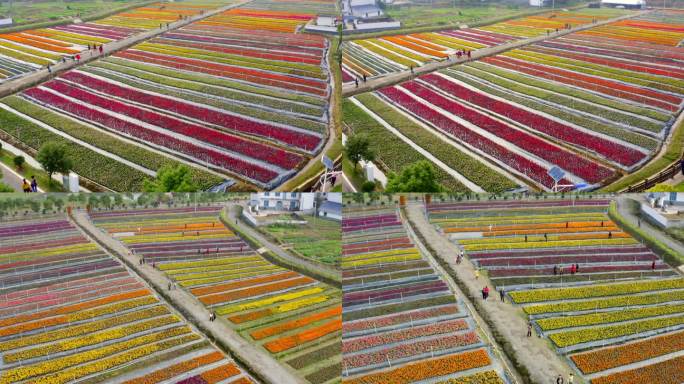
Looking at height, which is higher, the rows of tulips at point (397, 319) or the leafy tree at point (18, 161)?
the leafy tree at point (18, 161)

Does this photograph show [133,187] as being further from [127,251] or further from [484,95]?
[484,95]

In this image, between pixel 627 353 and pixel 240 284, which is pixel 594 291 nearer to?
pixel 627 353

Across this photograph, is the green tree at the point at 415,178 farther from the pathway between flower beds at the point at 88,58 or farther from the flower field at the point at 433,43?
the pathway between flower beds at the point at 88,58

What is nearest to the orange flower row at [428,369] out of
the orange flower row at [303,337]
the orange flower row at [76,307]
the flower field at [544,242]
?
the orange flower row at [303,337]

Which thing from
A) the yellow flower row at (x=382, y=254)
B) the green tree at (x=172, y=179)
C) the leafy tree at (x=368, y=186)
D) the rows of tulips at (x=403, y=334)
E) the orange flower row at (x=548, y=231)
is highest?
the green tree at (x=172, y=179)

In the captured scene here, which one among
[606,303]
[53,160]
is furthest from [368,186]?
[53,160]

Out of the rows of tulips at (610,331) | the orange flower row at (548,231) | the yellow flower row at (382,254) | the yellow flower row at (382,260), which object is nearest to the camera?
the rows of tulips at (610,331)

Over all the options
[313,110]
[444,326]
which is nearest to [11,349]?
[313,110]

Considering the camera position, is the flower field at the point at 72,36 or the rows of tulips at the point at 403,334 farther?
the flower field at the point at 72,36

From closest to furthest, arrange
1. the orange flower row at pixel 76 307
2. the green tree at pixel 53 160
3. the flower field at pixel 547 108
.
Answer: the green tree at pixel 53 160 < the flower field at pixel 547 108 < the orange flower row at pixel 76 307
